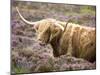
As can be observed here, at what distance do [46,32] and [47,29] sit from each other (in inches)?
1.7

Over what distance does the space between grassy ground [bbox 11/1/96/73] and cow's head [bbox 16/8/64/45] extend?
5 centimetres

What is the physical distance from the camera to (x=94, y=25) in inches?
118

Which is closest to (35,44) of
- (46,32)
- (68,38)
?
(46,32)

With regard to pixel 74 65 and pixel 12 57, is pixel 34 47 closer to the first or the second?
pixel 12 57

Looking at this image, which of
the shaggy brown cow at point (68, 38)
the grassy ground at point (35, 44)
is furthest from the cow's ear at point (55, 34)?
the grassy ground at point (35, 44)

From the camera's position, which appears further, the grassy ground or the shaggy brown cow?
the shaggy brown cow

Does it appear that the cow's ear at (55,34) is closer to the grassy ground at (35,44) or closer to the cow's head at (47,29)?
the cow's head at (47,29)

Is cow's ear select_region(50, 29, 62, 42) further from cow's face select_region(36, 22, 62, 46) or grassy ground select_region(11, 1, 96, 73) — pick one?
grassy ground select_region(11, 1, 96, 73)

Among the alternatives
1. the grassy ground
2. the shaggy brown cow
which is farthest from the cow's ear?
the grassy ground

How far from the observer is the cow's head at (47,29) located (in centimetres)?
268

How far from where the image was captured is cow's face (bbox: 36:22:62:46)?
269cm

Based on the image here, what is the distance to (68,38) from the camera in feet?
9.28

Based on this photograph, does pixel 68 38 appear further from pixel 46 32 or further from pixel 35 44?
pixel 35 44

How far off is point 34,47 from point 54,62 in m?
0.33
